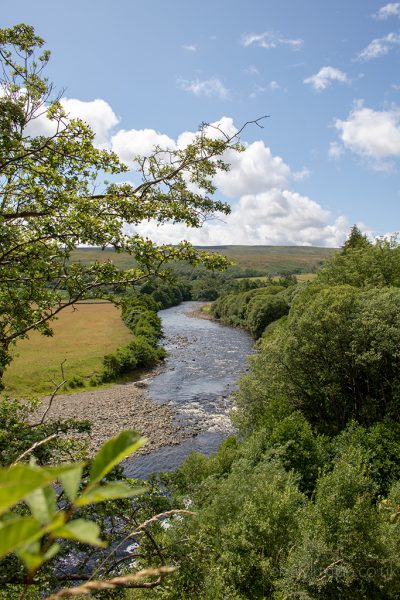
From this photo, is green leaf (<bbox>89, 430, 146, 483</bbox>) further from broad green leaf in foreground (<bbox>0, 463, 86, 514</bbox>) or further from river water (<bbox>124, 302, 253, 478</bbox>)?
river water (<bbox>124, 302, 253, 478</bbox>)

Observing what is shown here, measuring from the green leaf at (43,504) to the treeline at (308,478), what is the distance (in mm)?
5973

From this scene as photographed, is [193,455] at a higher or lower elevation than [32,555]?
lower

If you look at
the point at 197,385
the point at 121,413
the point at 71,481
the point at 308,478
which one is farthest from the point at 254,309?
the point at 71,481

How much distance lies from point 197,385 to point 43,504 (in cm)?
5015

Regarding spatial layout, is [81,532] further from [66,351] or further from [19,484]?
[66,351]

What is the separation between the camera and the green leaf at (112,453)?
0.94 metres

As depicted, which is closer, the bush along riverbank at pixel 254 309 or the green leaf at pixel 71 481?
the green leaf at pixel 71 481

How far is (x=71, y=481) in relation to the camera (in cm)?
87

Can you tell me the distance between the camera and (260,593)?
14.2 meters

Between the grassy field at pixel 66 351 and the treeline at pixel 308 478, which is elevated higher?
the treeline at pixel 308 478

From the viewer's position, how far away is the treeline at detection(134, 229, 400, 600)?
41.6 ft

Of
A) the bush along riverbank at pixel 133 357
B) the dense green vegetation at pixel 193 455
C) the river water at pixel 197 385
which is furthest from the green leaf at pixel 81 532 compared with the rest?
the bush along riverbank at pixel 133 357

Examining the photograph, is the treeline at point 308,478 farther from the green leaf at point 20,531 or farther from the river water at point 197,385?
the river water at point 197,385

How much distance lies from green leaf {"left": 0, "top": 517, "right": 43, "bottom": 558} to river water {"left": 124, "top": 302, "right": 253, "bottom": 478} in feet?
101
